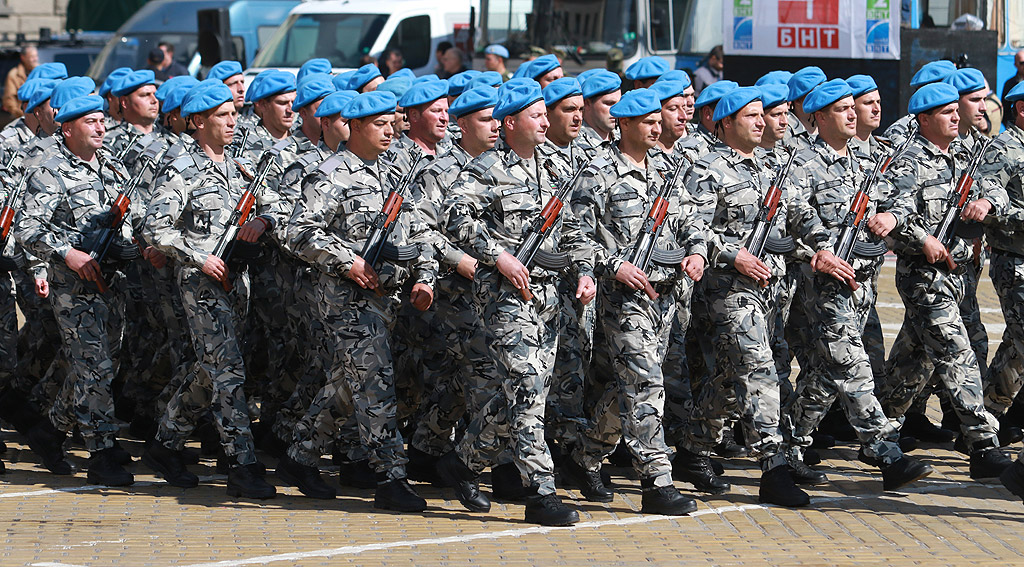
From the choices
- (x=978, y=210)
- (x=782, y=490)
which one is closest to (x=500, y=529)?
(x=782, y=490)

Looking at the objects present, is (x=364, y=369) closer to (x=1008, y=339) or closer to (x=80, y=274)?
(x=80, y=274)

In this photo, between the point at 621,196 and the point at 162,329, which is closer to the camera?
the point at 621,196

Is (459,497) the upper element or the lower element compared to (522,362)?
lower

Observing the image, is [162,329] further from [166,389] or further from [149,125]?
[149,125]

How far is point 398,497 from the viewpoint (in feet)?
24.0

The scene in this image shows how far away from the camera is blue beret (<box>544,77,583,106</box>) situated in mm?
7648

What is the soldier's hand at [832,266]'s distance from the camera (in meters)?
7.54

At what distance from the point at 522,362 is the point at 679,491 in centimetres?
115

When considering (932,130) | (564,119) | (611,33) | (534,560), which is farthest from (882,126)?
(534,560)

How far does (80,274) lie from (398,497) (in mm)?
1851

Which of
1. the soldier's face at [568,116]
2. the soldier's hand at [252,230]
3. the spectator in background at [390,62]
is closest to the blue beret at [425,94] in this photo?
the soldier's face at [568,116]

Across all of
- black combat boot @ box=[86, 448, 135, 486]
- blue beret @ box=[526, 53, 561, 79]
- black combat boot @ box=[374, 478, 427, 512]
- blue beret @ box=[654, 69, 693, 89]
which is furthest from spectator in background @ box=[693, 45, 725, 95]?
black combat boot @ box=[374, 478, 427, 512]

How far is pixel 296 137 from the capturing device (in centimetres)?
911

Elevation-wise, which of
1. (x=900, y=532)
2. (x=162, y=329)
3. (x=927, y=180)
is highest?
(x=927, y=180)
